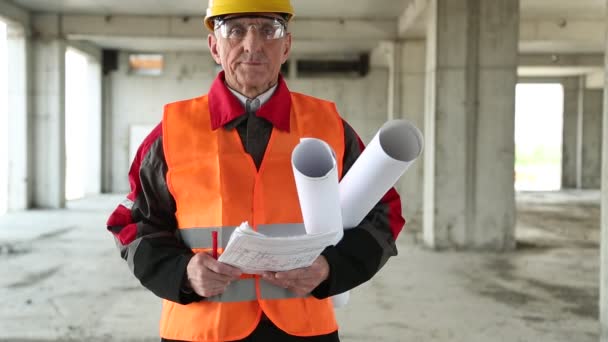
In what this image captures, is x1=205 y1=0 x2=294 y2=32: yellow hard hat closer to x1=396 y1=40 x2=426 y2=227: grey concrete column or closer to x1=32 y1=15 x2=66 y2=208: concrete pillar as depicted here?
x1=396 y1=40 x2=426 y2=227: grey concrete column

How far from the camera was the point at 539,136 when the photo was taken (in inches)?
1103

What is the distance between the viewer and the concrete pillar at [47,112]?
14656 millimetres

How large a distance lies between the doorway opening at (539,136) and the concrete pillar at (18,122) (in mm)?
16496

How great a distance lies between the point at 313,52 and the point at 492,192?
11.1 metres

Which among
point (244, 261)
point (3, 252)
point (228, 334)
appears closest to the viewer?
point (244, 261)

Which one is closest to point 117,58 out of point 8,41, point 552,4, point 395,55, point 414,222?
point 8,41

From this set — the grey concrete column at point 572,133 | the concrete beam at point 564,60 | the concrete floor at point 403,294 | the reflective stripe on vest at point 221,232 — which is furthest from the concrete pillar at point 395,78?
the reflective stripe on vest at point 221,232

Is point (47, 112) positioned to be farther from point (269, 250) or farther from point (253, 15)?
point (269, 250)

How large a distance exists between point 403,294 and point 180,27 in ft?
32.7

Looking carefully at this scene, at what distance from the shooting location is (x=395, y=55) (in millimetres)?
14914

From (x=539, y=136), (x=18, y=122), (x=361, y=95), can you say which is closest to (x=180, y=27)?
(x=18, y=122)

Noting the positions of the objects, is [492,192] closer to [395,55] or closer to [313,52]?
[395,55]

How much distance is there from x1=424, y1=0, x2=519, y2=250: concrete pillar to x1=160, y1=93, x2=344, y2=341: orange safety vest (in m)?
7.81

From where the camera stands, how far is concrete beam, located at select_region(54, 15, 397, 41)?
14375 millimetres
